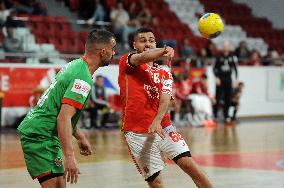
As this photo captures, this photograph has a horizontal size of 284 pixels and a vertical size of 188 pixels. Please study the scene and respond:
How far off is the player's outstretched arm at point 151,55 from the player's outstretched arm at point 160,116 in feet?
1.46

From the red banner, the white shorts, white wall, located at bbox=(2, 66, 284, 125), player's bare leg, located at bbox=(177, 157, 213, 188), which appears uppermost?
the white shorts

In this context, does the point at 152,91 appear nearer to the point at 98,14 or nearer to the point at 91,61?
the point at 91,61

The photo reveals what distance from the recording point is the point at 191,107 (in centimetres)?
2192

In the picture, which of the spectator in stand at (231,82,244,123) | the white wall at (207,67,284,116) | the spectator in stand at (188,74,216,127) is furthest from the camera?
the white wall at (207,67,284,116)

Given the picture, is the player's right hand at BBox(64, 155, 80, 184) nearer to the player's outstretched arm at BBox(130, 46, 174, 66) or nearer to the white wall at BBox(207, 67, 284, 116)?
the player's outstretched arm at BBox(130, 46, 174, 66)

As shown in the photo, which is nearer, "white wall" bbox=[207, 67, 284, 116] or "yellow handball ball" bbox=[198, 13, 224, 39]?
"yellow handball ball" bbox=[198, 13, 224, 39]

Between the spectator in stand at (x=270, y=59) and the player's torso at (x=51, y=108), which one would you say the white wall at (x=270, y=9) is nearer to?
the spectator in stand at (x=270, y=59)

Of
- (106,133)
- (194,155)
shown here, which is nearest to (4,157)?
(194,155)

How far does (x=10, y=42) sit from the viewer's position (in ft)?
64.7

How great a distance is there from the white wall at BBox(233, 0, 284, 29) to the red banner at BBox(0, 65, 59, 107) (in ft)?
52.3

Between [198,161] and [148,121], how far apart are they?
191 inches

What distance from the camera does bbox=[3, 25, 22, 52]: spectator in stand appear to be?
19.7m

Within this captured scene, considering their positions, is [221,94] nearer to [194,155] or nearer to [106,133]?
[106,133]

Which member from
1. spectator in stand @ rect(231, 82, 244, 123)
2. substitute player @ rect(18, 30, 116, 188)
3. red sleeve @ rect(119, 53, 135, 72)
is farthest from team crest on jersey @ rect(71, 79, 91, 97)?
spectator in stand @ rect(231, 82, 244, 123)
